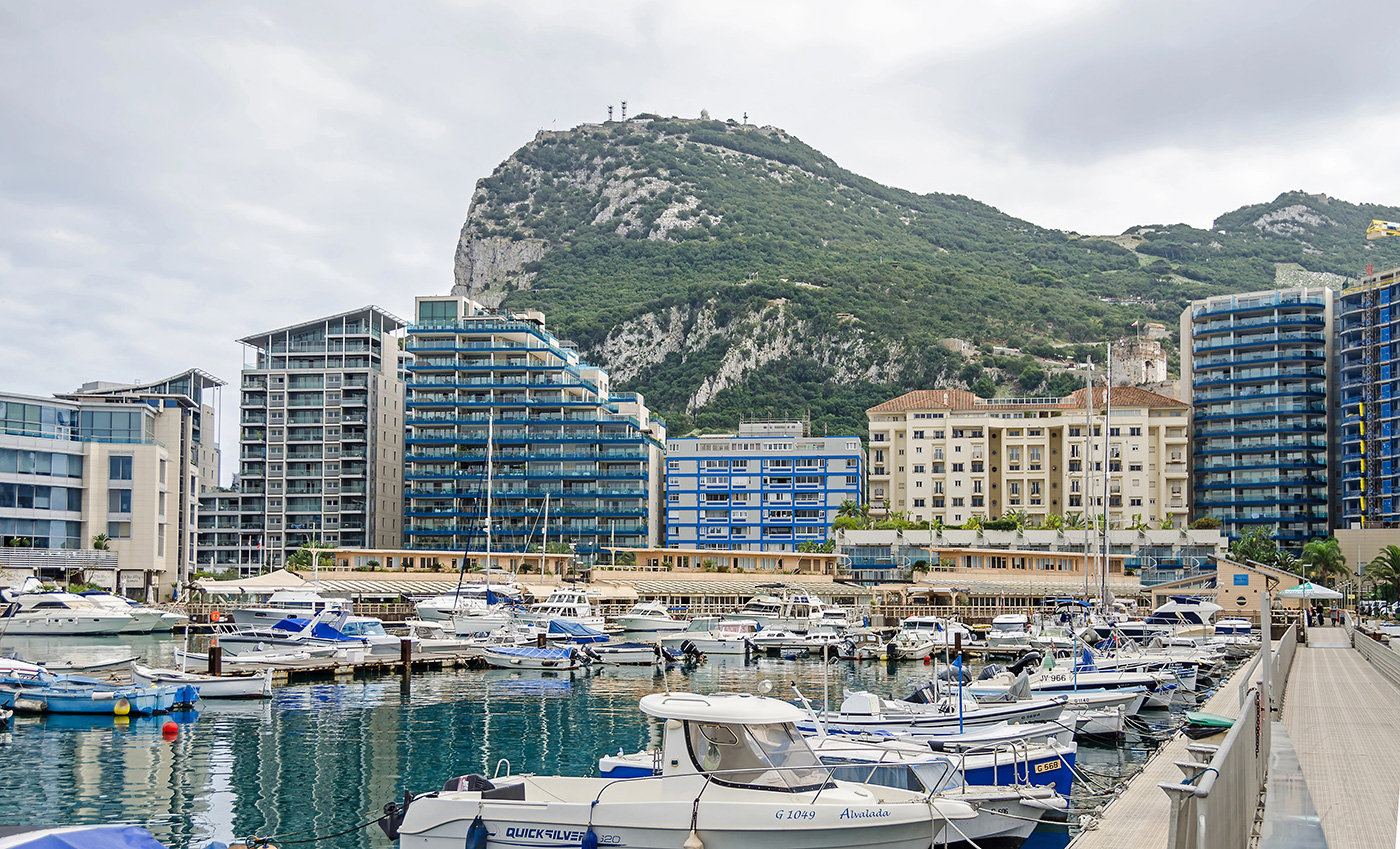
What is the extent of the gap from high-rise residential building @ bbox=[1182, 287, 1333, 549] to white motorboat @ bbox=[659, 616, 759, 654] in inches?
3274

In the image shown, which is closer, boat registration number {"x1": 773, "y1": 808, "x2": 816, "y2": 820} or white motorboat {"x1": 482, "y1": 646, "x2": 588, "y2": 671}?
boat registration number {"x1": 773, "y1": 808, "x2": 816, "y2": 820}

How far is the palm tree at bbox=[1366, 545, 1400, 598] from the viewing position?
101 m

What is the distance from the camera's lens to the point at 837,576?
109875 mm

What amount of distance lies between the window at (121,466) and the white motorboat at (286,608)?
86.8 feet

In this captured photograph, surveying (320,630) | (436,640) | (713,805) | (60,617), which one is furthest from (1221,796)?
(60,617)

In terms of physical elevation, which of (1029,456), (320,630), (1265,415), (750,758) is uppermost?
(1265,415)

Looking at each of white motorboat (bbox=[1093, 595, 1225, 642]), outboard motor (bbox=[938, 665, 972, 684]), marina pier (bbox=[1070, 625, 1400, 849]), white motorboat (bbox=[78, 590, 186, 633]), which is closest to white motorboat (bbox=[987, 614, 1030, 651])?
white motorboat (bbox=[1093, 595, 1225, 642])

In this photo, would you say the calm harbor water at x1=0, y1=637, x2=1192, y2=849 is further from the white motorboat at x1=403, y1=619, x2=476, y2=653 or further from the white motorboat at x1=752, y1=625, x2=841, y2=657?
the white motorboat at x1=752, y1=625, x2=841, y2=657

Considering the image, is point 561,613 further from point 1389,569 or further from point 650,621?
point 1389,569

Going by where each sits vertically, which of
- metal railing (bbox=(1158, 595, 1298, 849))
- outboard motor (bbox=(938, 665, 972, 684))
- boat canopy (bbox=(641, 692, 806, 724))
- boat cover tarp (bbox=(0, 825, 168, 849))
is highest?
metal railing (bbox=(1158, 595, 1298, 849))

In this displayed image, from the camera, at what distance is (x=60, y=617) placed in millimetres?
75000

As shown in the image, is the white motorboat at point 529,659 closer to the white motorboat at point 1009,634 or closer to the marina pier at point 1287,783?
the white motorboat at point 1009,634

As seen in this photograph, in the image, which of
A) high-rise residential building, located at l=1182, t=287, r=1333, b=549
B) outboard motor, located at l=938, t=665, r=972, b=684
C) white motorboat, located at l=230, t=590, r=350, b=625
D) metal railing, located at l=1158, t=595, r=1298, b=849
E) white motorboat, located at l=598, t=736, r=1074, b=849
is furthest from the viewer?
high-rise residential building, located at l=1182, t=287, r=1333, b=549

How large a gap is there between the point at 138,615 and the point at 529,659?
33281 mm
